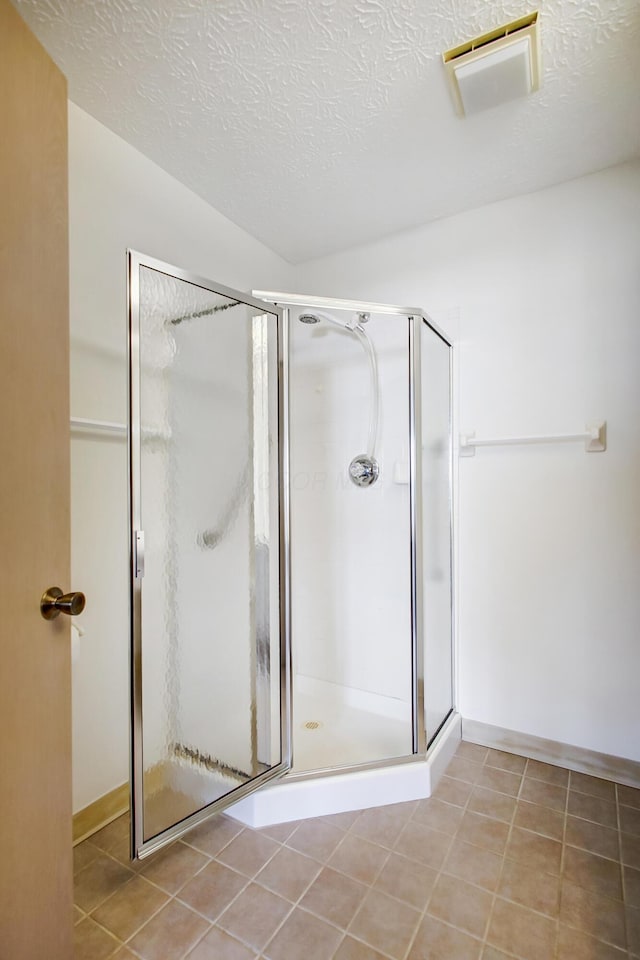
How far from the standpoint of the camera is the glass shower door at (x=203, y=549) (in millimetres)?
1232

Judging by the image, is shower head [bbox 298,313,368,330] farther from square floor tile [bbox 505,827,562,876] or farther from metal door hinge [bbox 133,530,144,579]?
square floor tile [bbox 505,827,562,876]

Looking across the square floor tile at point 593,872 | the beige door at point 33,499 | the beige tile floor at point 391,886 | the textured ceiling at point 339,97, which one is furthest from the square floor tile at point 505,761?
the textured ceiling at point 339,97

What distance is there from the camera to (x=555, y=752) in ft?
6.14

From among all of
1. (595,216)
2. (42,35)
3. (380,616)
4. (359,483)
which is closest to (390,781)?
(380,616)

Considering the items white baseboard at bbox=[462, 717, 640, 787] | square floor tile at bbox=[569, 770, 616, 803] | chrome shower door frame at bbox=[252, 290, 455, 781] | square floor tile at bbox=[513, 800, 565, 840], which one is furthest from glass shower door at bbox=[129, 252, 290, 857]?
square floor tile at bbox=[569, 770, 616, 803]

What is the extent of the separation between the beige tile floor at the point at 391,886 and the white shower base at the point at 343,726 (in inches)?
7.8

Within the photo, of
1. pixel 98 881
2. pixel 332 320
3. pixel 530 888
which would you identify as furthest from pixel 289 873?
pixel 332 320

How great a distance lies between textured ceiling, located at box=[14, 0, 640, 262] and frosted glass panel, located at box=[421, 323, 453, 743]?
62cm

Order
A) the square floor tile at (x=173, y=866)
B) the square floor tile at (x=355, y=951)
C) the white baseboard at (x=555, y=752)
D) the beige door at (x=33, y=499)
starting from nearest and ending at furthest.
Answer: the beige door at (x=33, y=499) < the square floor tile at (x=355, y=951) < the square floor tile at (x=173, y=866) < the white baseboard at (x=555, y=752)

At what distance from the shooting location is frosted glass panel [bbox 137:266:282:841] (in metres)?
1.26

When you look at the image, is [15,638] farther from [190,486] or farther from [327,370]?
[327,370]

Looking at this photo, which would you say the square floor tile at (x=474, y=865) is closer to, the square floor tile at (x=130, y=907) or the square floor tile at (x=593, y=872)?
the square floor tile at (x=593, y=872)

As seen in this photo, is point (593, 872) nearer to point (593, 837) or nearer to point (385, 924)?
point (593, 837)

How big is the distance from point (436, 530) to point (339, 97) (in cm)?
154
